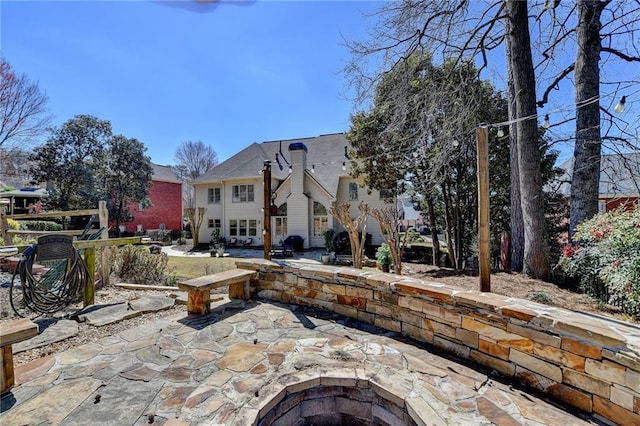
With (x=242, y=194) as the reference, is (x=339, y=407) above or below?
below

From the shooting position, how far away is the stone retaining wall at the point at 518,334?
71.8 inches

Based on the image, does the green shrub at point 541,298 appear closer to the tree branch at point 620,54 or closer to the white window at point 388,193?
the tree branch at point 620,54

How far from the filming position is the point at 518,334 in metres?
2.29

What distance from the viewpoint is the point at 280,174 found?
1789 cm

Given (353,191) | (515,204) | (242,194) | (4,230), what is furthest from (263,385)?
(242,194)

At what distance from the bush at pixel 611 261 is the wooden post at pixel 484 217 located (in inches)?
77.1

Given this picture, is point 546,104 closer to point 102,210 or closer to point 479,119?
point 479,119

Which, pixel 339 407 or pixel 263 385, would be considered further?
pixel 339 407

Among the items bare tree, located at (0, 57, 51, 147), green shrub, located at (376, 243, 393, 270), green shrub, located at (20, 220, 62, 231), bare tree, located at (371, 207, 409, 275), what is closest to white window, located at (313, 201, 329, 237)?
green shrub, located at (376, 243, 393, 270)

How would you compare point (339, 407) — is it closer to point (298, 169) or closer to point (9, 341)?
point (9, 341)

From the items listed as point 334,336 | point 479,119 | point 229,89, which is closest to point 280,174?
point 229,89

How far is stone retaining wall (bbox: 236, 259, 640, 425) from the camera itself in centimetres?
182

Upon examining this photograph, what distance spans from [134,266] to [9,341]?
4662 mm

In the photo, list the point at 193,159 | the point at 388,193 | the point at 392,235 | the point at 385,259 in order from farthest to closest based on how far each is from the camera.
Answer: the point at 193,159 < the point at 388,193 < the point at 385,259 < the point at 392,235
